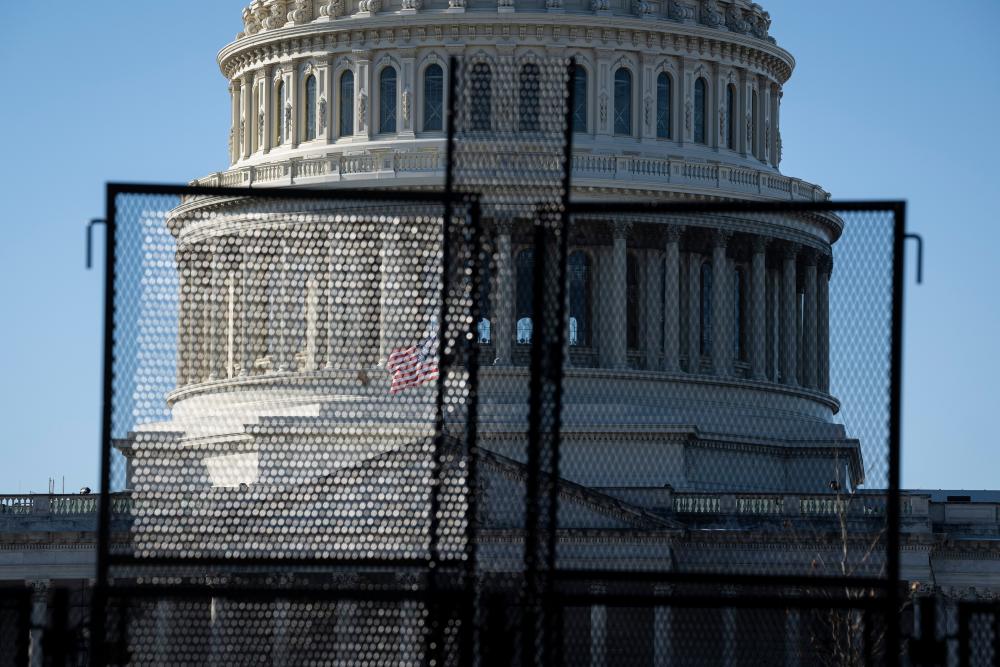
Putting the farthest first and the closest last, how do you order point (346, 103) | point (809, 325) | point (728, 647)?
1. point (346, 103)
2. point (809, 325)
3. point (728, 647)

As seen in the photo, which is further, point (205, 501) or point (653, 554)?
point (653, 554)

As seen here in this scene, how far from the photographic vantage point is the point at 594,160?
380ft

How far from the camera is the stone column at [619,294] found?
4397 inches

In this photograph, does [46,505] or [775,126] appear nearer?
[46,505]

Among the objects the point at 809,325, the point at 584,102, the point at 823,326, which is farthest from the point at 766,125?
the point at 823,326

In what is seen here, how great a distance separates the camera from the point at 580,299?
115m

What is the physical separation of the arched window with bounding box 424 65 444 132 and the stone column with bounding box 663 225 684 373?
11.8 m

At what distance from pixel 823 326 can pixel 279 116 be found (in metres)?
27.9

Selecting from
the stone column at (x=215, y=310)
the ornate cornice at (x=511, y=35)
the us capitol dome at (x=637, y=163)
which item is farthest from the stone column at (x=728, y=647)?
the ornate cornice at (x=511, y=35)

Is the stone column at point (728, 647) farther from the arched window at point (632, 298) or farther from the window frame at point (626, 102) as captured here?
the window frame at point (626, 102)

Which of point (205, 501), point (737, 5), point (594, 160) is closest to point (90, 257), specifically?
point (205, 501)

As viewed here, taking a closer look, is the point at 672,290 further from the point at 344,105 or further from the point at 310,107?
the point at 310,107

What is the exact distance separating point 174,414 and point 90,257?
318 cm

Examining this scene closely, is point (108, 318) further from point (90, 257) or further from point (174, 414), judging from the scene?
point (174, 414)
